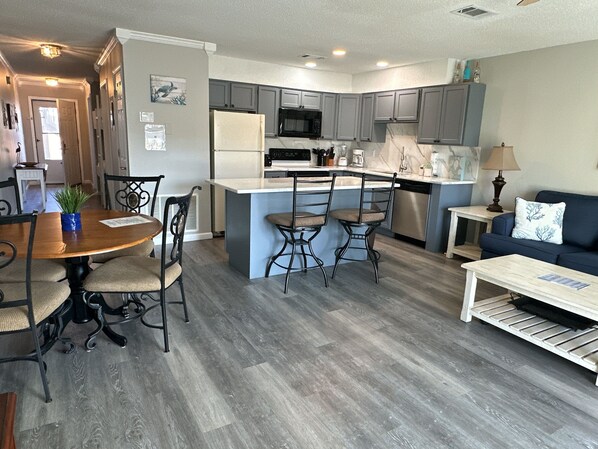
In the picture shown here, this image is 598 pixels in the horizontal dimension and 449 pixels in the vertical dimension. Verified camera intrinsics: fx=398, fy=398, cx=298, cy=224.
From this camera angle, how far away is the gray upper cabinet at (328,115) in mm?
6483

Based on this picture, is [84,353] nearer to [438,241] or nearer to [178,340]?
[178,340]

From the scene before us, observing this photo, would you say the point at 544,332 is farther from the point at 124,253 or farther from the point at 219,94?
the point at 219,94

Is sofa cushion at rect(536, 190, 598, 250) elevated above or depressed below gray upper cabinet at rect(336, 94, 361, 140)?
below

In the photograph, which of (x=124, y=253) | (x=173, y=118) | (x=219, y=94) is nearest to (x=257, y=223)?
(x=124, y=253)

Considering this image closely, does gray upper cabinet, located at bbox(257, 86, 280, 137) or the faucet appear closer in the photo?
gray upper cabinet, located at bbox(257, 86, 280, 137)

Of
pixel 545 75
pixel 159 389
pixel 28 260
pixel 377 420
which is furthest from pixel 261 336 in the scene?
pixel 545 75

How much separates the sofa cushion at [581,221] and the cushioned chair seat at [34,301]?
13.9 ft

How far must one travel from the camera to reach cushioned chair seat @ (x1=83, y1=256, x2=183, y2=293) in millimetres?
2275

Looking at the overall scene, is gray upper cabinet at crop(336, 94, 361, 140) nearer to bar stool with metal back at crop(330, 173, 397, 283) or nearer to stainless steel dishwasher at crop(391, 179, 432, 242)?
stainless steel dishwasher at crop(391, 179, 432, 242)

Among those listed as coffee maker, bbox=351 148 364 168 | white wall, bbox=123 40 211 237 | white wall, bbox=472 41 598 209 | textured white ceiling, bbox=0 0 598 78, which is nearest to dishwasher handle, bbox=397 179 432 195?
white wall, bbox=472 41 598 209

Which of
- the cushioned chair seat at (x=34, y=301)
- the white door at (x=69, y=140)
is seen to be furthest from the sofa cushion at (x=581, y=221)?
the white door at (x=69, y=140)

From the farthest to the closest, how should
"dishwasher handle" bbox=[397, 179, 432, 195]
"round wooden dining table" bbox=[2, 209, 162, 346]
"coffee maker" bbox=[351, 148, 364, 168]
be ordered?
"coffee maker" bbox=[351, 148, 364, 168], "dishwasher handle" bbox=[397, 179, 432, 195], "round wooden dining table" bbox=[2, 209, 162, 346]

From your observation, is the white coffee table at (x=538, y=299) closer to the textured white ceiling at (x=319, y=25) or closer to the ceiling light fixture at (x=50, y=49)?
the textured white ceiling at (x=319, y=25)

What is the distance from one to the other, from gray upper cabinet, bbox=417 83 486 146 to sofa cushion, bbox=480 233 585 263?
153cm
